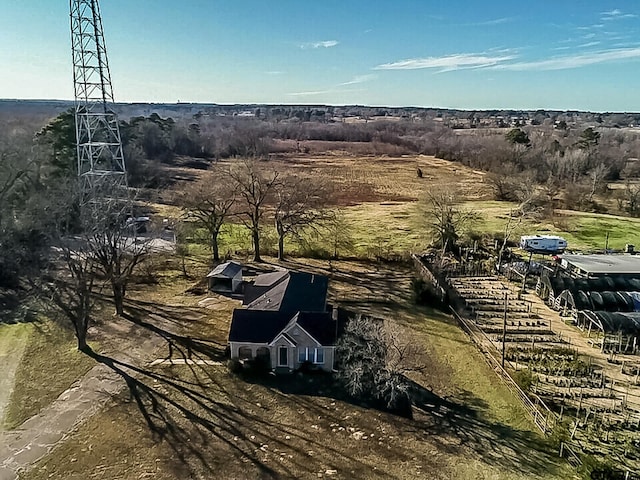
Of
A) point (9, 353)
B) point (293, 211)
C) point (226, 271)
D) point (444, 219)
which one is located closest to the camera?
point (9, 353)

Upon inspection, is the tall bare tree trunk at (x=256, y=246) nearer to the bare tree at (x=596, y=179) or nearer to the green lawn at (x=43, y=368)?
the green lawn at (x=43, y=368)

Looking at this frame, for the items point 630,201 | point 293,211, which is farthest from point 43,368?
point 630,201

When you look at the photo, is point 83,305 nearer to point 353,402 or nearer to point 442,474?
point 353,402

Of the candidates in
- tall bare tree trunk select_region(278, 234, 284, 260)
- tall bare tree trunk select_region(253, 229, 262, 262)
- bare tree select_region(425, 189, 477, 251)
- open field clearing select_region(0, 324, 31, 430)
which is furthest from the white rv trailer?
open field clearing select_region(0, 324, 31, 430)

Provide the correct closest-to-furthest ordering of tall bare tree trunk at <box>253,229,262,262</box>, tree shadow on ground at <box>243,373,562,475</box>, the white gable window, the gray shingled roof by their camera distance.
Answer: tree shadow on ground at <box>243,373,562,475</box>, the white gable window, the gray shingled roof, tall bare tree trunk at <box>253,229,262,262</box>

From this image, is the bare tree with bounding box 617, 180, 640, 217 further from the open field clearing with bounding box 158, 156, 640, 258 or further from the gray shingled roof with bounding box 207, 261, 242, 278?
the gray shingled roof with bounding box 207, 261, 242, 278

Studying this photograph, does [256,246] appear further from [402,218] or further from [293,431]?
[293,431]
